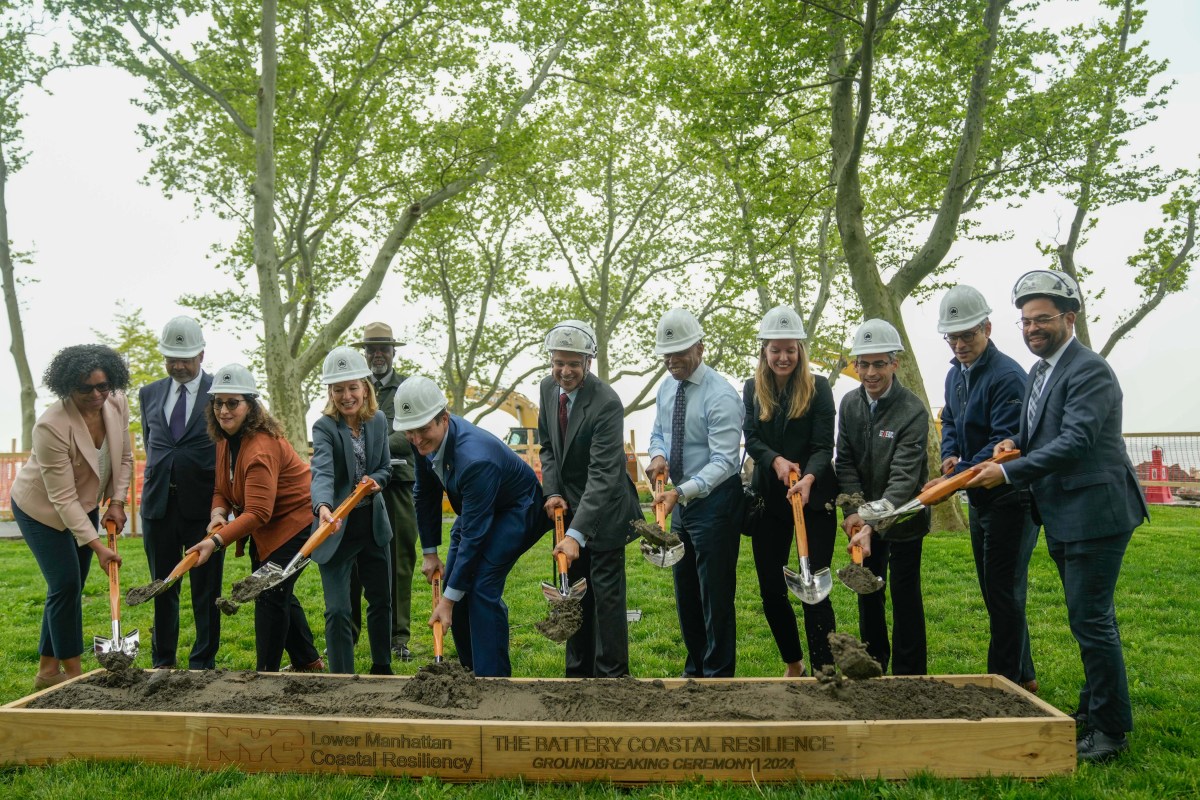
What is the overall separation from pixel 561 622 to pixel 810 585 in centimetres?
130

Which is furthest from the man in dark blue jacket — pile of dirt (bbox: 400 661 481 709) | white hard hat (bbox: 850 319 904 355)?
pile of dirt (bbox: 400 661 481 709)

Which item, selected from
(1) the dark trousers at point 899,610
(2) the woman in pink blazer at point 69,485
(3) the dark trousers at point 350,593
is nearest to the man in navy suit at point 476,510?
(3) the dark trousers at point 350,593

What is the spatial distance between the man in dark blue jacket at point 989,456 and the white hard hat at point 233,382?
379cm

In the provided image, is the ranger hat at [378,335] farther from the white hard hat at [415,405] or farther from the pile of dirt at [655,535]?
the pile of dirt at [655,535]

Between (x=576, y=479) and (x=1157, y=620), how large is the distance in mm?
4826

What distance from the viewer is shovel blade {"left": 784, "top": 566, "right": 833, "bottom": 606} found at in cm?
442

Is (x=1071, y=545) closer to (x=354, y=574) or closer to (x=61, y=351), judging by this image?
(x=354, y=574)

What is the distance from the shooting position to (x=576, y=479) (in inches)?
Result: 191

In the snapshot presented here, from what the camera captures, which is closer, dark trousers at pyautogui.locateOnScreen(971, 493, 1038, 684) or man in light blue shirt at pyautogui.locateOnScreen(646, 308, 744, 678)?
dark trousers at pyautogui.locateOnScreen(971, 493, 1038, 684)

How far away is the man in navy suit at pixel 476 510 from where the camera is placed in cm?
448

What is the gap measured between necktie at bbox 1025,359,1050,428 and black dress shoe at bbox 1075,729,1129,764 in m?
1.37

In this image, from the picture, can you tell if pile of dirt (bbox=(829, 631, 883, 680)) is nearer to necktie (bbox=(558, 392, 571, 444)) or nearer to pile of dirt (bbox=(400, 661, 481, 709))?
pile of dirt (bbox=(400, 661, 481, 709))

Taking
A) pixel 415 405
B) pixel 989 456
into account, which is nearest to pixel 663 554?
pixel 415 405

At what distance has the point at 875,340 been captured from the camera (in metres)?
4.65
